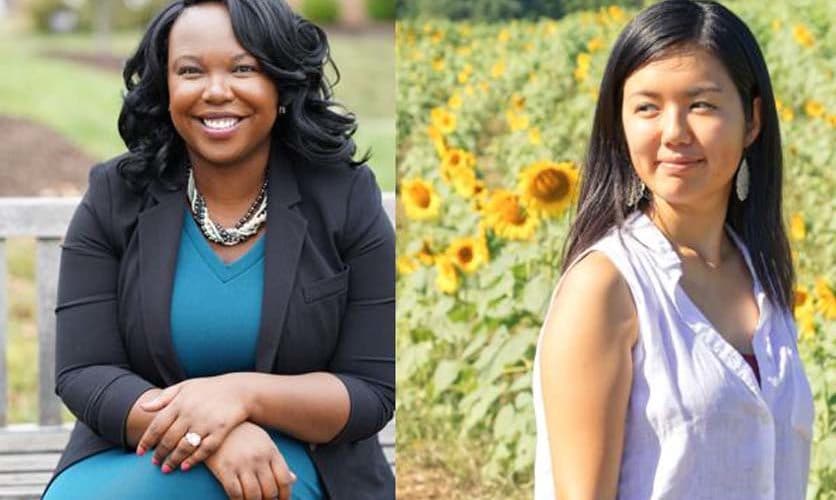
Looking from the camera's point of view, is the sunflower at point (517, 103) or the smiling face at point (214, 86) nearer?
the smiling face at point (214, 86)

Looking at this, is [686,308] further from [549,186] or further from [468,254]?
[468,254]

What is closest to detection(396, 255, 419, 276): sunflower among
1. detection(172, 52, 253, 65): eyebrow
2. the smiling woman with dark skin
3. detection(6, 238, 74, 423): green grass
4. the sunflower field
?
the sunflower field

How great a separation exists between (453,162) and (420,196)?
0.11 m

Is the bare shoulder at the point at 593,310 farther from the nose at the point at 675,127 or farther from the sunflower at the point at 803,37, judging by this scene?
the sunflower at the point at 803,37

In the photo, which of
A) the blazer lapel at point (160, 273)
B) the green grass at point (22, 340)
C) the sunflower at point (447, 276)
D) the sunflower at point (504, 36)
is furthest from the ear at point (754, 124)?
the green grass at point (22, 340)

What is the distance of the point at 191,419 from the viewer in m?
2.08

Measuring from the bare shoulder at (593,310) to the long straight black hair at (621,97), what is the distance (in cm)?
7

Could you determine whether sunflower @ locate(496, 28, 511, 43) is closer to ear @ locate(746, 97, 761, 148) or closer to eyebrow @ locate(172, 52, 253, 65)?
eyebrow @ locate(172, 52, 253, 65)

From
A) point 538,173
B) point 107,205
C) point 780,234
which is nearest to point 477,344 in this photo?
point 538,173

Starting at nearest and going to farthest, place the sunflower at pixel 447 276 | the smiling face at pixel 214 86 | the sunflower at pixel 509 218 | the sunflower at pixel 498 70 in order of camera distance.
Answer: the smiling face at pixel 214 86, the sunflower at pixel 509 218, the sunflower at pixel 447 276, the sunflower at pixel 498 70

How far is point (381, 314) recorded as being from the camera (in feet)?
7.51

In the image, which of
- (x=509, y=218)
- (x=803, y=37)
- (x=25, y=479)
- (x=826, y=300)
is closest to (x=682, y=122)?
(x=826, y=300)

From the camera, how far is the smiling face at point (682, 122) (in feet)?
5.33

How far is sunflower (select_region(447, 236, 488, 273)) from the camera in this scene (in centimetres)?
302
